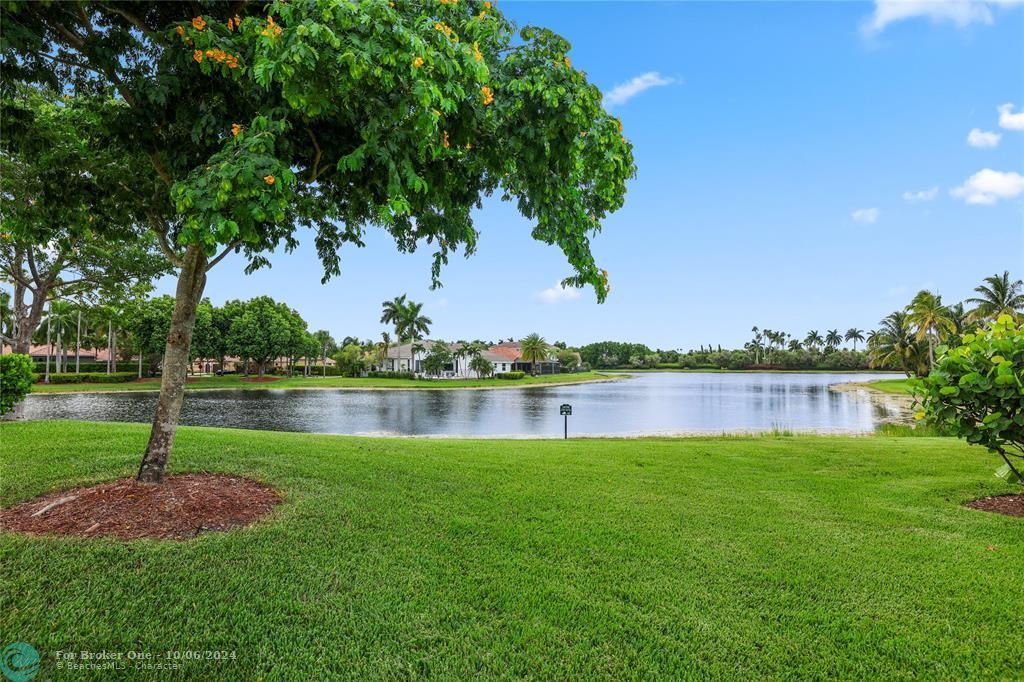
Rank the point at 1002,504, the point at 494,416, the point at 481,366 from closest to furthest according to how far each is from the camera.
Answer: the point at 1002,504
the point at 494,416
the point at 481,366

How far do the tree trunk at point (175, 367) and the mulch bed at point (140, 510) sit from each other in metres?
0.26

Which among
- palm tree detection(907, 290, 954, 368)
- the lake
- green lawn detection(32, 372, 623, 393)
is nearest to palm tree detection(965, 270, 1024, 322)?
palm tree detection(907, 290, 954, 368)

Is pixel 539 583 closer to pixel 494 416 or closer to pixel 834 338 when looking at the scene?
pixel 494 416

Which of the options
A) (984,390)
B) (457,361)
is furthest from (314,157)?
(457,361)

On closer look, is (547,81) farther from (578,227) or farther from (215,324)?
(215,324)

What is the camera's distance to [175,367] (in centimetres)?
454

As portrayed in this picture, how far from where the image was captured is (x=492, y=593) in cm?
328

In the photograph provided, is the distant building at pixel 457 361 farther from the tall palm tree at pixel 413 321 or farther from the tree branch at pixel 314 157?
the tree branch at pixel 314 157

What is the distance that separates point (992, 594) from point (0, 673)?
608cm

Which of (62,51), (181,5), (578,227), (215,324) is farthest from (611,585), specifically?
(215,324)

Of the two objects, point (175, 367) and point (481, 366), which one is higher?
point (175, 367)

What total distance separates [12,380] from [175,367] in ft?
25.7

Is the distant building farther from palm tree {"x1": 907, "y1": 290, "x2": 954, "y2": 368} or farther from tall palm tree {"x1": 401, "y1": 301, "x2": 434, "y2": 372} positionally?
palm tree {"x1": 907, "y1": 290, "x2": 954, "y2": 368}

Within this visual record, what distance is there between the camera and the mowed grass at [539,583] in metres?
2.66
